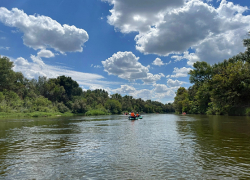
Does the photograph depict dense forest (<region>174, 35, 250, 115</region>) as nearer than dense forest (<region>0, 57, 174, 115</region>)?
Yes

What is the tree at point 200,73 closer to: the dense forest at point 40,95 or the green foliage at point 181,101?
the green foliage at point 181,101

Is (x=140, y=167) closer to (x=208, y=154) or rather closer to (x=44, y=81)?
(x=208, y=154)

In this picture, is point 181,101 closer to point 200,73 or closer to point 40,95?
point 200,73

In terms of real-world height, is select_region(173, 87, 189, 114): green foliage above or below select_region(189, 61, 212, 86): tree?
below

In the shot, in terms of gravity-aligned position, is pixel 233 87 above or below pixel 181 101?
above

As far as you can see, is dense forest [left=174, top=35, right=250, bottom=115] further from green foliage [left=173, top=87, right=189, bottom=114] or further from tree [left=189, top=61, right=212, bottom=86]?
green foliage [left=173, top=87, right=189, bottom=114]

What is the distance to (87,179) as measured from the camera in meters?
7.33

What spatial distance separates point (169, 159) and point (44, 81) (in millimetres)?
125733

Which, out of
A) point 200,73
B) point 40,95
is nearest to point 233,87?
point 200,73

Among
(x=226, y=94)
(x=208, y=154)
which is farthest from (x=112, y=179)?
(x=226, y=94)

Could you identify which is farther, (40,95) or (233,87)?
(40,95)

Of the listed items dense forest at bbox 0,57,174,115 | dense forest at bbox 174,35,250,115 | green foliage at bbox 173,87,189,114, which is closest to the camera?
dense forest at bbox 174,35,250,115

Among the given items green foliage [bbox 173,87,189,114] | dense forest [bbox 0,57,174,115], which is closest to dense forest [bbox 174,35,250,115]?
green foliage [bbox 173,87,189,114]

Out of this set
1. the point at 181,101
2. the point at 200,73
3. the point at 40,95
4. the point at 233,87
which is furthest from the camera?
the point at 181,101
